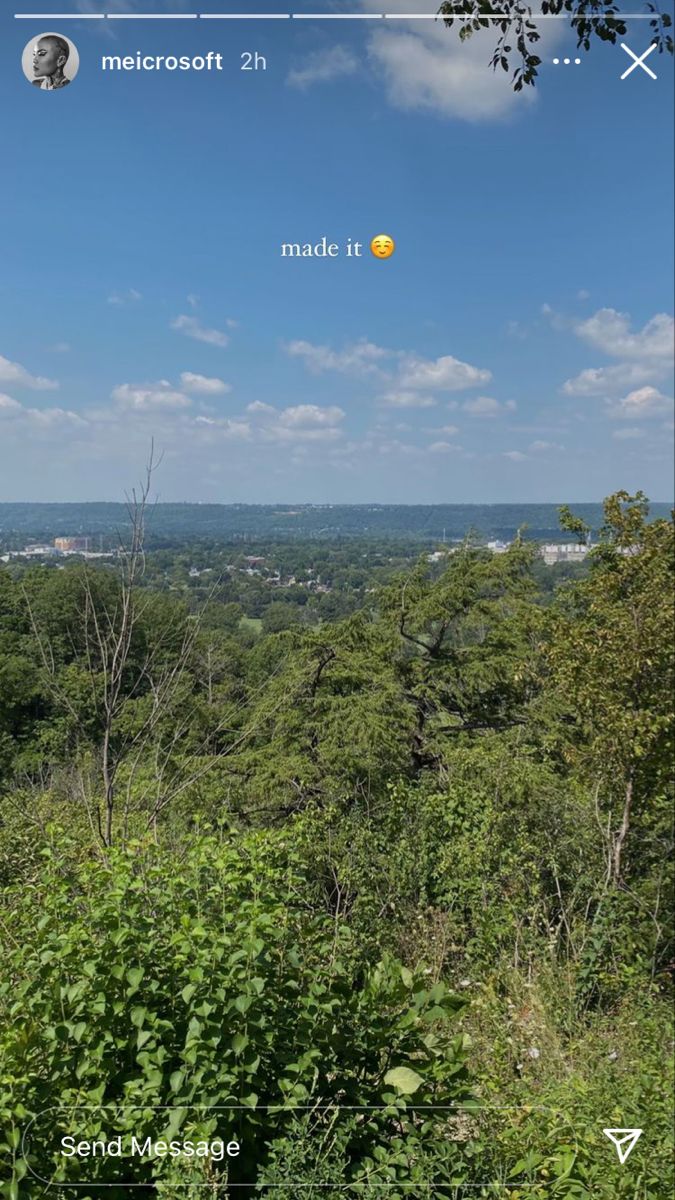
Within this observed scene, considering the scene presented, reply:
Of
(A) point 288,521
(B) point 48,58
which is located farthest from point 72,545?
(A) point 288,521

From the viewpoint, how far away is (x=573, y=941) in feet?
15.0

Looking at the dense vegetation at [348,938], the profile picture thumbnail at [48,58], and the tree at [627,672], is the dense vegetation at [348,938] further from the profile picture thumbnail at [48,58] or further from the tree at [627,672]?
the profile picture thumbnail at [48,58]

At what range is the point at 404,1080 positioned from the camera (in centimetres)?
200

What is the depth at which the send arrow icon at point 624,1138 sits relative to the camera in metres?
2.31

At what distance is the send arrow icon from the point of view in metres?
2.31

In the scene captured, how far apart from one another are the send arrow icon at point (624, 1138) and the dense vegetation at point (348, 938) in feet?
0.14

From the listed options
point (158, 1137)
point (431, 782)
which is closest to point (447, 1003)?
point (158, 1137)

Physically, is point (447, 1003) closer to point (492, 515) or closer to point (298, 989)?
point (298, 989)

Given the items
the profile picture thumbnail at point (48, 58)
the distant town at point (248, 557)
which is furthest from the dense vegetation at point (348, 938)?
the profile picture thumbnail at point (48, 58)

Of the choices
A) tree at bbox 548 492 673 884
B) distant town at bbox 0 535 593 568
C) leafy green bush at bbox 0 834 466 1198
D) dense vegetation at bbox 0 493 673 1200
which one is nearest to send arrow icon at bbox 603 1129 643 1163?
dense vegetation at bbox 0 493 673 1200

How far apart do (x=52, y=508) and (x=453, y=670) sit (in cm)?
653

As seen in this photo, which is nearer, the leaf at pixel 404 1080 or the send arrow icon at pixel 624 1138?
the leaf at pixel 404 1080

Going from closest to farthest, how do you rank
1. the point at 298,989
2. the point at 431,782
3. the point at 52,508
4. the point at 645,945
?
the point at 298,989, the point at 645,945, the point at 431,782, the point at 52,508

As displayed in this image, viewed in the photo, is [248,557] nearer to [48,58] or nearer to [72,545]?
[72,545]
